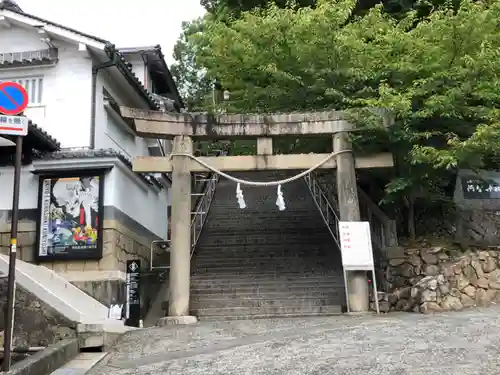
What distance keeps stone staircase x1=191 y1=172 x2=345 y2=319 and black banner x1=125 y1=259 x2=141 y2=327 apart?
1.48 meters

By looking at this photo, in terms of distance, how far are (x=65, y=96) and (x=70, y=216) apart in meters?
3.35

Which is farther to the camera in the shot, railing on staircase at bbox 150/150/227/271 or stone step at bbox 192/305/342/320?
railing on staircase at bbox 150/150/227/271

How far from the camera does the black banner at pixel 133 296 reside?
12.5m

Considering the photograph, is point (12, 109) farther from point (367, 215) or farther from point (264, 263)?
point (367, 215)

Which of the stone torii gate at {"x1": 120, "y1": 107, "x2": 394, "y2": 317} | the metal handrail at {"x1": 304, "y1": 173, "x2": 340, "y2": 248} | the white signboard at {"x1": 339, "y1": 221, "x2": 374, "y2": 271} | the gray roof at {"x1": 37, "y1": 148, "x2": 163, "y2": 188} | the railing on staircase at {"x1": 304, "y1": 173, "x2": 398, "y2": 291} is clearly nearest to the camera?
the white signboard at {"x1": 339, "y1": 221, "x2": 374, "y2": 271}

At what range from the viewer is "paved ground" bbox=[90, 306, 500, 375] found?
21.4ft

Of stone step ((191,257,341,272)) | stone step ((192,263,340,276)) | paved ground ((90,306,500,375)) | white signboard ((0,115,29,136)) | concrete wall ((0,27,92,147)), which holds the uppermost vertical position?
concrete wall ((0,27,92,147))

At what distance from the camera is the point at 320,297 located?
13.6 m

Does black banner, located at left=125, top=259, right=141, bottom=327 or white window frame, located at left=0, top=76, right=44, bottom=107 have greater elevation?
white window frame, located at left=0, top=76, right=44, bottom=107

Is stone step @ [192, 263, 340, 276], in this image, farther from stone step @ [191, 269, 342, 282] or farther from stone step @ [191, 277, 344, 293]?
stone step @ [191, 277, 344, 293]

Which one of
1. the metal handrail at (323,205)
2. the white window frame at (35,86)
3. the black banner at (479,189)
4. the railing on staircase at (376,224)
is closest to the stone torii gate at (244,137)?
the railing on staircase at (376,224)

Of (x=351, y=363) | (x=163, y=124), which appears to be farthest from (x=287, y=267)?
(x=351, y=363)

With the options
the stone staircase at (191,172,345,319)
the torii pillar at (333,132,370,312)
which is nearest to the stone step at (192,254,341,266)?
the stone staircase at (191,172,345,319)

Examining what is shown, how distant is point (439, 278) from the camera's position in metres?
12.3
